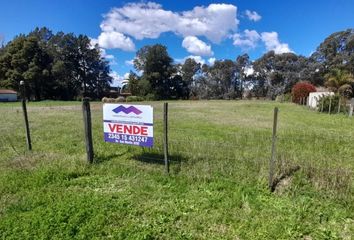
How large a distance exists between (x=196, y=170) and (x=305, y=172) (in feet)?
6.15

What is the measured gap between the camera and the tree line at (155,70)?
170 ft

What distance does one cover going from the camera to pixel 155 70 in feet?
198

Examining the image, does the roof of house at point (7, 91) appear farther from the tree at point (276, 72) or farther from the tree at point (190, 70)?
the tree at point (276, 72)

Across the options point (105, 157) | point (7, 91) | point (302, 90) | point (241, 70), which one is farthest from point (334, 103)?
point (241, 70)

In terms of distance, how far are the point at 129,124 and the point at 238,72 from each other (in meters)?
75.9

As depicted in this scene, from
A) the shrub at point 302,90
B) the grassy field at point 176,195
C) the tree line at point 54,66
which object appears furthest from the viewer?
the tree line at point 54,66

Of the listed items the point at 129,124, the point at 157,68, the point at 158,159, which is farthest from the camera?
the point at 157,68

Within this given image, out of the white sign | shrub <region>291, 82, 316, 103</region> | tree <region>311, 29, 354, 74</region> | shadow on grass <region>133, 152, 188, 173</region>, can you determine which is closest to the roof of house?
shrub <region>291, 82, 316, 103</region>

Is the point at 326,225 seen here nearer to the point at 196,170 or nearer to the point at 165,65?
the point at 196,170

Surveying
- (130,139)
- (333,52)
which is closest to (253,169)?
(130,139)

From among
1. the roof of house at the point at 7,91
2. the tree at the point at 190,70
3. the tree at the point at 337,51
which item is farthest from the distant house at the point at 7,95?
the tree at the point at 337,51

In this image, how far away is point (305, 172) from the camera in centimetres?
480

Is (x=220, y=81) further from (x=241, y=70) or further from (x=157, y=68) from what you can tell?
(x=157, y=68)

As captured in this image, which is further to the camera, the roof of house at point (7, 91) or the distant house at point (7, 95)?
the roof of house at point (7, 91)
